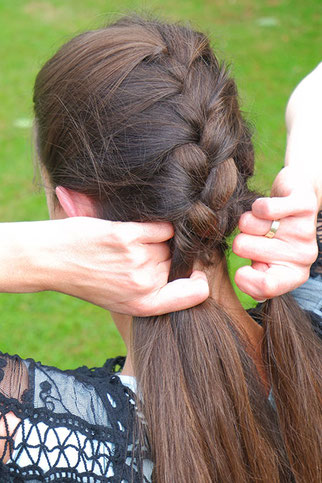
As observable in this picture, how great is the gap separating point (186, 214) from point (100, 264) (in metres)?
0.25

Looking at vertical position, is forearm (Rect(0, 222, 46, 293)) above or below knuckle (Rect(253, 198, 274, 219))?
below

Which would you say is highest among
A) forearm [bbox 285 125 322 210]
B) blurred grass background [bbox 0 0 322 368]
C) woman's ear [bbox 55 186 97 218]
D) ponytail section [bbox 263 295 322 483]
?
forearm [bbox 285 125 322 210]

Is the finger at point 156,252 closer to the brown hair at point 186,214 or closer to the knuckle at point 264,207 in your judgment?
the brown hair at point 186,214

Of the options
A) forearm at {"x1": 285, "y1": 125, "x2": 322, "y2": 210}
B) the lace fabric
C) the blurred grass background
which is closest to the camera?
the lace fabric

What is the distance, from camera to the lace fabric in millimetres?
1401

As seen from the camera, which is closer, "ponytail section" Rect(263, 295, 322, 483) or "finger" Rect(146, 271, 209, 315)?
"finger" Rect(146, 271, 209, 315)

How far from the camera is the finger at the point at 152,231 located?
1.51m

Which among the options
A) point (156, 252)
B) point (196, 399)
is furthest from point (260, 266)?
point (196, 399)

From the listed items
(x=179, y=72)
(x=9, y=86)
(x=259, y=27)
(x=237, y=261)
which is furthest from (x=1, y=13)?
(x=179, y=72)

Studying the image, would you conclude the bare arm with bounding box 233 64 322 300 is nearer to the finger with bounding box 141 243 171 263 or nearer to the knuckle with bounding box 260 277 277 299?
the knuckle with bounding box 260 277 277 299

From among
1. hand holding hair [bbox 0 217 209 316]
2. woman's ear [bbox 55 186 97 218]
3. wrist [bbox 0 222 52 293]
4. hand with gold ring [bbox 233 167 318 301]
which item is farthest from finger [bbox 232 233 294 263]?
wrist [bbox 0 222 52 293]

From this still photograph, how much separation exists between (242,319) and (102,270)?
1.44 feet

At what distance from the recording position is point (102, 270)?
5.00 ft

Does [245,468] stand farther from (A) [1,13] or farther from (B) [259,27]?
(A) [1,13]
